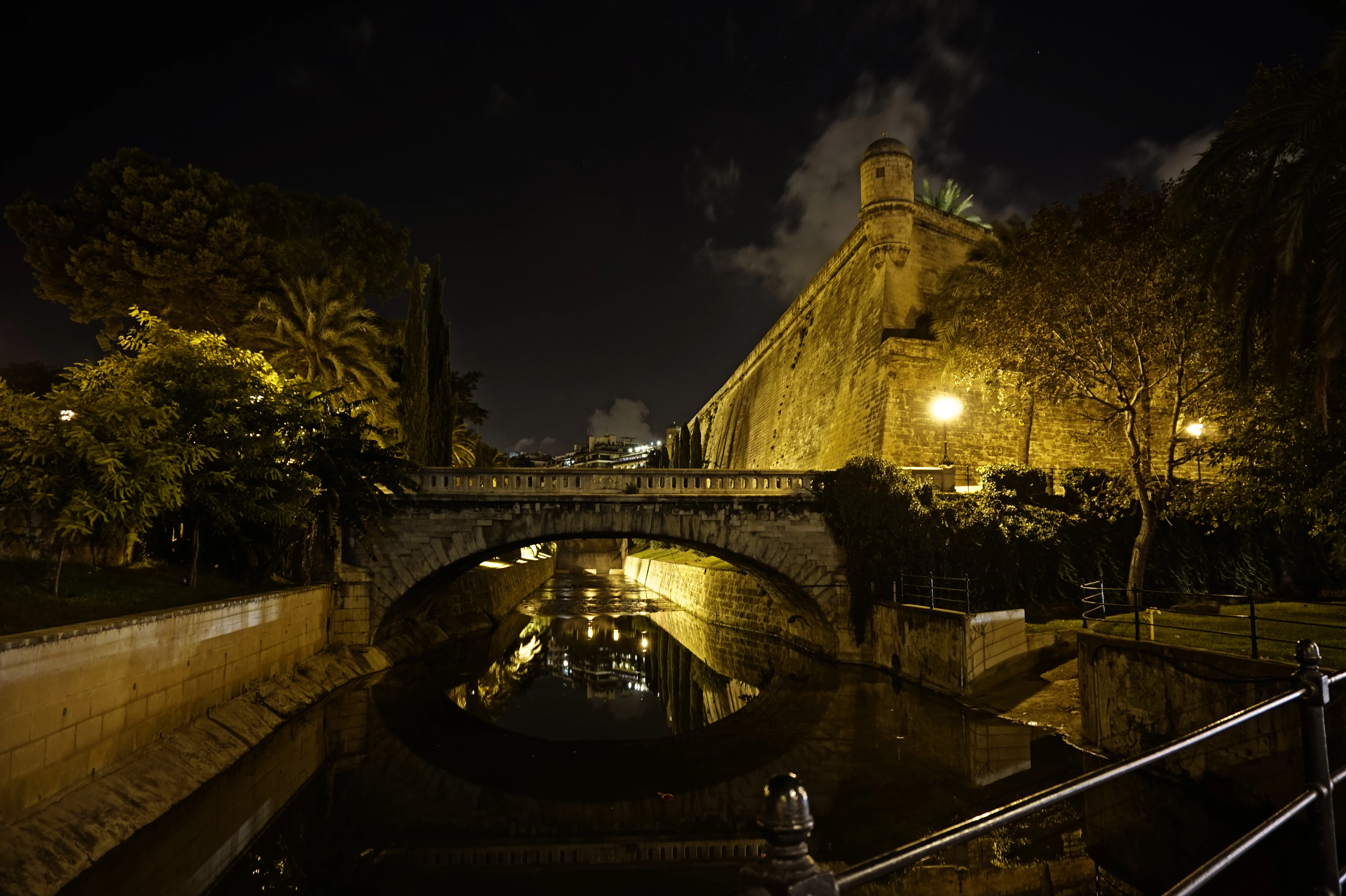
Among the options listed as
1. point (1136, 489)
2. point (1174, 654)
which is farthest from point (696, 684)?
point (1136, 489)

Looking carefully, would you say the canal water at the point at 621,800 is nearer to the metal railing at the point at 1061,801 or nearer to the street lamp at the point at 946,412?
the metal railing at the point at 1061,801

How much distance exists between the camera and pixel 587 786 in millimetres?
11117

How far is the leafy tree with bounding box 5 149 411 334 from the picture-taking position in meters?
22.2

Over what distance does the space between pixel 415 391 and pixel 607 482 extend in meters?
8.00

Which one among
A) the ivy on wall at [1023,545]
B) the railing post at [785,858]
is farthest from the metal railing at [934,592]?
the railing post at [785,858]

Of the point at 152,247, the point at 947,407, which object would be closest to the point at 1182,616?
the point at 947,407

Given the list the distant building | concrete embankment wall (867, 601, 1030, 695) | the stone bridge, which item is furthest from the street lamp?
the distant building

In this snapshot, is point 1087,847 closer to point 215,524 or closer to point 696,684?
point 696,684

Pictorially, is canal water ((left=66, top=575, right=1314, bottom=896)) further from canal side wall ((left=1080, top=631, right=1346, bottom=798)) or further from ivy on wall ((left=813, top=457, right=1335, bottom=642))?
ivy on wall ((left=813, top=457, right=1335, bottom=642))

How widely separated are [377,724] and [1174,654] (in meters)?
13.4

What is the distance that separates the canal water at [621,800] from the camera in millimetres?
7605

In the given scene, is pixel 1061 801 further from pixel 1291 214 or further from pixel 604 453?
pixel 604 453

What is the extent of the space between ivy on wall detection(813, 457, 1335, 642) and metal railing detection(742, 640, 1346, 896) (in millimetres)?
15712

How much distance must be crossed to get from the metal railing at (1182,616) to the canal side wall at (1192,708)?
36 cm
